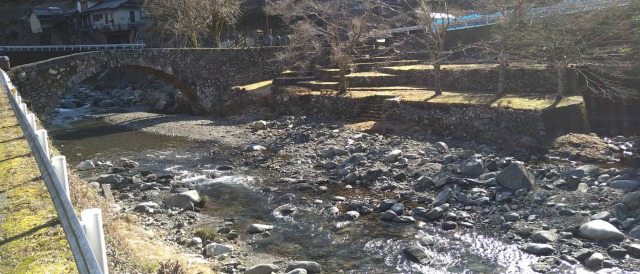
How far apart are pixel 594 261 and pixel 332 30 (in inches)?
819

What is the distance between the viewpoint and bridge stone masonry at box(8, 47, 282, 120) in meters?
24.4

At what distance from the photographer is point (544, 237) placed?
34.0 feet

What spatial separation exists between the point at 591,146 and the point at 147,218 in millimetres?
14789

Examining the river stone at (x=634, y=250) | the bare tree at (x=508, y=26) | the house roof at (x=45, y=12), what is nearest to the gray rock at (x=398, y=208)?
the river stone at (x=634, y=250)

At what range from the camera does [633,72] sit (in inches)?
832

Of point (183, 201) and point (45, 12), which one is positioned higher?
point (45, 12)

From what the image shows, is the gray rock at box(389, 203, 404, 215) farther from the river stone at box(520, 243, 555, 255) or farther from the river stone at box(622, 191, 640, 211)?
the river stone at box(622, 191, 640, 211)

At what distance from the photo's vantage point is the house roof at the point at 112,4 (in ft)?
187

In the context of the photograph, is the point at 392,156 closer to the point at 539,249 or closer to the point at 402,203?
the point at 402,203

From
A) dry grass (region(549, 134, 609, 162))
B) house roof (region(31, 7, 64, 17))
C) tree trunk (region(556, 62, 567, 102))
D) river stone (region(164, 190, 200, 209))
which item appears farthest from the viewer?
house roof (region(31, 7, 64, 17))

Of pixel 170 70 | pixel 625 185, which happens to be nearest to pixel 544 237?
pixel 625 185

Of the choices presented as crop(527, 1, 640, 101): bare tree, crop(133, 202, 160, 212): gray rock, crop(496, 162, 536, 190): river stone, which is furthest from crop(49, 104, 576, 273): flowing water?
crop(527, 1, 640, 101): bare tree

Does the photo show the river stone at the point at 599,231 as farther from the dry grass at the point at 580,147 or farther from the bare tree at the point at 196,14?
the bare tree at the point at 196,14

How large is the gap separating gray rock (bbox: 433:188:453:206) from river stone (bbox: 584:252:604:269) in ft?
14.0
